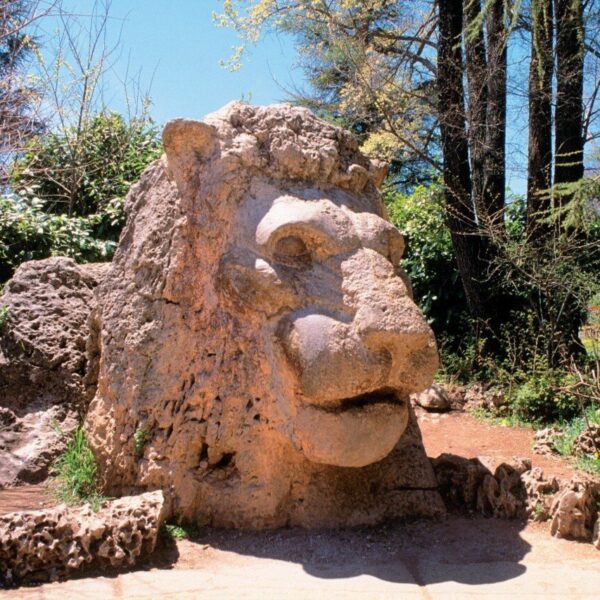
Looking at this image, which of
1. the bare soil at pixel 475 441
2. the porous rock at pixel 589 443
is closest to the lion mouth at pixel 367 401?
the bare soil at pixel 475 441

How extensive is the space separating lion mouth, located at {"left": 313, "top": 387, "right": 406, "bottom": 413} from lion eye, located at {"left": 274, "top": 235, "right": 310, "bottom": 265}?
2.68 ft

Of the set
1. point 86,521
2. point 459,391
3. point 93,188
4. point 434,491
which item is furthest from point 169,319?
point 93,188

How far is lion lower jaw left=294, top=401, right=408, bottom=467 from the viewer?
4086 millimetres

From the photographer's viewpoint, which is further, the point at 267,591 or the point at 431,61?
the point at 431,61

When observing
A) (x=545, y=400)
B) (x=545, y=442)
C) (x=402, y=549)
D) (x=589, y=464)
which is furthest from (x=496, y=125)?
(x=402, y=549)

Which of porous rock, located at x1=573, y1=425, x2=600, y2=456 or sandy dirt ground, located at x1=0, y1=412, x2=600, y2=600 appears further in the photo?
porous rock, located at x1=573, y1=425, x2=600, y2=456

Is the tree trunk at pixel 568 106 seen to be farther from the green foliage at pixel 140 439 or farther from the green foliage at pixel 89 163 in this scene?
the green foliage at pixel 140 439

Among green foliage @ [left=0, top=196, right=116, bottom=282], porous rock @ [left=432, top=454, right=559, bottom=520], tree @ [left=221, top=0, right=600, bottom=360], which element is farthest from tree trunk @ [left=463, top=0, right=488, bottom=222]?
porous rock @ [left=432, top=454, right=559, bottom=520]

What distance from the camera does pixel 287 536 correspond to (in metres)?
4.30

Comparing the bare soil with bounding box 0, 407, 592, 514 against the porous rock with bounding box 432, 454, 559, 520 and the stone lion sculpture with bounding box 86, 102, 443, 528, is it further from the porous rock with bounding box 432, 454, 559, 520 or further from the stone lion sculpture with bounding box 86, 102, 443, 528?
the stone lion sculpture with bounding box 86, 102, 443, 528

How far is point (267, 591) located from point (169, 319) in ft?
5.46

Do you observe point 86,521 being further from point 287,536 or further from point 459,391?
point 459,391

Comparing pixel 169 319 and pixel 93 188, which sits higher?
pixel 93 188

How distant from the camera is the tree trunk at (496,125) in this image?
9.91 meters
